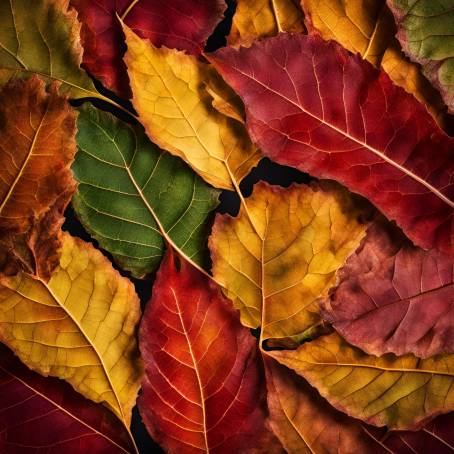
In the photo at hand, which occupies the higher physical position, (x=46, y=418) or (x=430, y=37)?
(x=430, y=37)

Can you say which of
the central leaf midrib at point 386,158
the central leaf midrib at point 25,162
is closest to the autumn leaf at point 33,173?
the central leaf midrib at point 25,162

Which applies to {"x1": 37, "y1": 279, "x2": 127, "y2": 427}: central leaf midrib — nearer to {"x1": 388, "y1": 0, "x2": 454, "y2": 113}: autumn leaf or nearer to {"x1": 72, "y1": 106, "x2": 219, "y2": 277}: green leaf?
{"x1": 72, "y1": 106, "x2": 219, "y2": 277}: green leaf

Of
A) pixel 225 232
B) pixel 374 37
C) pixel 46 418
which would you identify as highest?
pixel 374 37

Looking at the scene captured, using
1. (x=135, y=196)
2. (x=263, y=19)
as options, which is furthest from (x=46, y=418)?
(x=263, y=19)

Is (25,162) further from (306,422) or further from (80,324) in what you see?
(306,422)

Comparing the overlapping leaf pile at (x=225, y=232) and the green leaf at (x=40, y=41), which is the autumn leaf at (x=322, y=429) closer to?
the overlapping leaf pile at (x=225, y=232)
